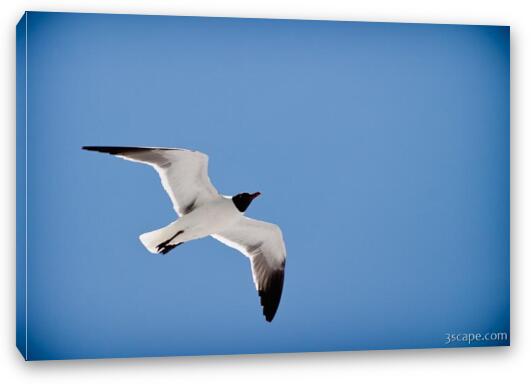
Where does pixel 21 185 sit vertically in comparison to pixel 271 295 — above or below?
above

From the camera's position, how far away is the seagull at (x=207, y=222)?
4.53 metres

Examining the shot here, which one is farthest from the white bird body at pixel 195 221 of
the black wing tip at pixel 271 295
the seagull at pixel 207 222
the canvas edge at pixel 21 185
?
the canvas edge at pixel 21 185

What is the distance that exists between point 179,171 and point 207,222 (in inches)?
11.5

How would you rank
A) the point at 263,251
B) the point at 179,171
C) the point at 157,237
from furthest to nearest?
the point at 263,251
the point at 157,237
the point at 179,171

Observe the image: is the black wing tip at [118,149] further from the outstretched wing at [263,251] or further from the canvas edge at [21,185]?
the outstretched wing at [263,251]

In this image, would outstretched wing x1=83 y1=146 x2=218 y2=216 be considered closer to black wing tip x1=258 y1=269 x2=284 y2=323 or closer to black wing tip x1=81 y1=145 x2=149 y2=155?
black wing tip x1=81 y1=145 x2=149 y2=155

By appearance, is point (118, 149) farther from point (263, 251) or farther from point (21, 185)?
point (263, 251)

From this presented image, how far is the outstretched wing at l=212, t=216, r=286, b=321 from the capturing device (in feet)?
15.7

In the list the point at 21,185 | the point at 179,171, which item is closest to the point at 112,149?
the point at 179,171

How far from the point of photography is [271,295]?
4793 millimetres

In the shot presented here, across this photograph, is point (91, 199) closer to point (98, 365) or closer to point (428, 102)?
point (98, 365)

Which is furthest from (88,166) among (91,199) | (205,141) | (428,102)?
(428,102)

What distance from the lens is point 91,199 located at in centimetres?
466

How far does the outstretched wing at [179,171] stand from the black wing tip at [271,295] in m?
0.47
